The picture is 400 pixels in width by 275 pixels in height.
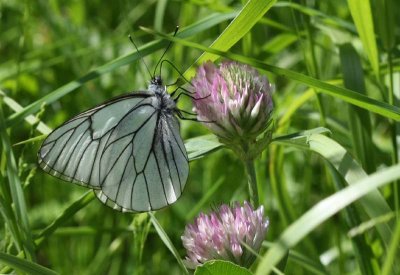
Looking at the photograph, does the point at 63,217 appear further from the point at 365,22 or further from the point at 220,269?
the point at 365,22

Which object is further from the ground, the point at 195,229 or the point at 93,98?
the point at 93,98

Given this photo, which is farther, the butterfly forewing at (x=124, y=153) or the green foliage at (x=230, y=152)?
the butterfly forewing at (x=124, y=153)

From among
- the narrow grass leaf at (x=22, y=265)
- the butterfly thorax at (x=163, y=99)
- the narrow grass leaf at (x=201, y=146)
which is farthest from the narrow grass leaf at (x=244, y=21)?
the narrow grass leaf at (x=22, y=265)

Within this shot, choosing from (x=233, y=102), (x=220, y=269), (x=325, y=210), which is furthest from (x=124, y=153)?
(x=325, y=210)

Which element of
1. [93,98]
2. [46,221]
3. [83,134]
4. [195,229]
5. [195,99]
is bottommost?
[195,229]

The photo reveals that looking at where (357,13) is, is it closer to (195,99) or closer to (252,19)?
(252,19)

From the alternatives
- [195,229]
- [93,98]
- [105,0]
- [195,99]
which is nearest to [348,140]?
[195,99]

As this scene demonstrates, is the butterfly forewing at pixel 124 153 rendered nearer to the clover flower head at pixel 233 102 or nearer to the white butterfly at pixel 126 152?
the white butterfly at pixel 126 152

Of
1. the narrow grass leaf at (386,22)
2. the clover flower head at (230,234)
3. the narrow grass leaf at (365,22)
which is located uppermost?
the narrow grass leaf at (386,22)
